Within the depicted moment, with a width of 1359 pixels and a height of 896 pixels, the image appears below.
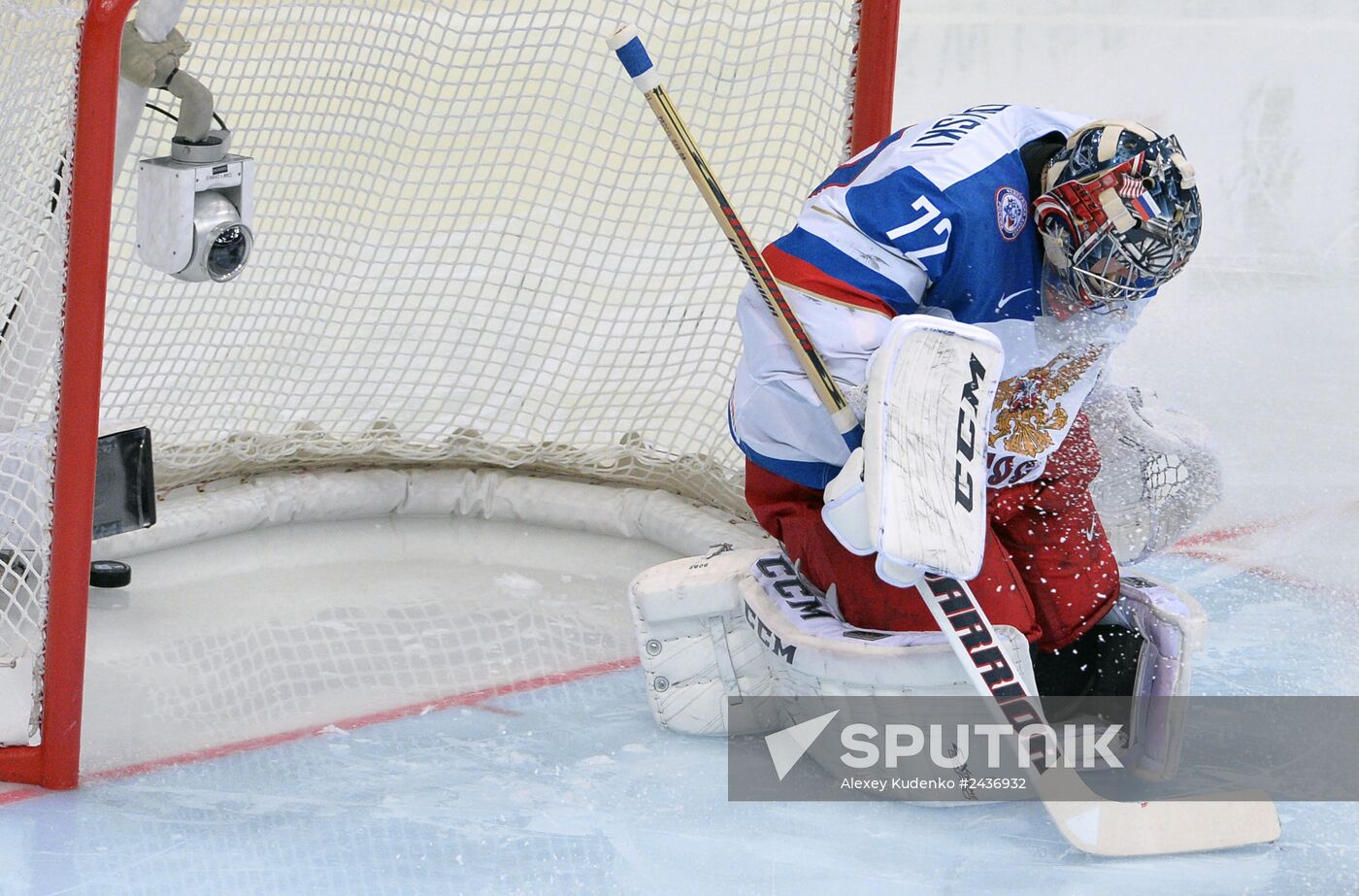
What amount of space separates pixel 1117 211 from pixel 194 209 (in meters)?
1.17

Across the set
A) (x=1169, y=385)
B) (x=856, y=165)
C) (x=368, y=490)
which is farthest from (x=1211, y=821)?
(x=1169, y=385)

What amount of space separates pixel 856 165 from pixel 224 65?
163 centimetres

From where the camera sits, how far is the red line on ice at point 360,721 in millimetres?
2121

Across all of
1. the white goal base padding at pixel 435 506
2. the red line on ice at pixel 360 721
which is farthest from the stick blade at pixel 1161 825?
the white goal base padding at pixel 435 506

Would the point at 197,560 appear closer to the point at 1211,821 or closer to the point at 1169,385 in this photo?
the point at 1211,821

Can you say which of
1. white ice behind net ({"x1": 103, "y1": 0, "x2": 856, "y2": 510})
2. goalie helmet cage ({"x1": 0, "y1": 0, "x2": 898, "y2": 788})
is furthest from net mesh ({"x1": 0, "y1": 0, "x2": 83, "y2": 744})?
white ice behind net ({"x1": 103, "y1": 0, "x2": 856, "y2": 510})

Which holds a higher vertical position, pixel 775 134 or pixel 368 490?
pixel 775 134

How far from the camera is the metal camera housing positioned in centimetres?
211

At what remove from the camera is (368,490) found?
304 centimetres

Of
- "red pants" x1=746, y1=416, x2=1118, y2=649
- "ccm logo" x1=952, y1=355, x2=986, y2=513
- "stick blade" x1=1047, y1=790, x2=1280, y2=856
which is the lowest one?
"stick blade" x1=1047, y1=790, x2=1280, y2=856

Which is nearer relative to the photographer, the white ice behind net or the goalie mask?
the goalie mask

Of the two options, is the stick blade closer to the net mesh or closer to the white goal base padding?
the white goal base padding

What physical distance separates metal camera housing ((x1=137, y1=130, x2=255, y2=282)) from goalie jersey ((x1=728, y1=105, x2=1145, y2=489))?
690 mm

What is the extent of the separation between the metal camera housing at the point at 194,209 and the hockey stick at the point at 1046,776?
547 millimetres
